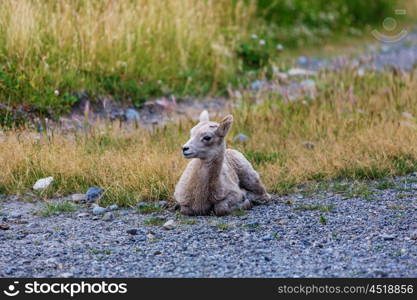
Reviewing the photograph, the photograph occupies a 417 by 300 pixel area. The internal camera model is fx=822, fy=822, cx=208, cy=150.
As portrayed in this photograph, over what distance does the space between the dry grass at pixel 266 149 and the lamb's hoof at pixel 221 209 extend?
76 cm

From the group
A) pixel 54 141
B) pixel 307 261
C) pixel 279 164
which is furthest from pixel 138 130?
pixel 307 261

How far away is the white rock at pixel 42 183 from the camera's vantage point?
28.8 ft

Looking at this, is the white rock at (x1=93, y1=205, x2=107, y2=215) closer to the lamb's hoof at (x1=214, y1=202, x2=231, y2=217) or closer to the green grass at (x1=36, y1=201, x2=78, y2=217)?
the green grass at (x1=36, y1=201, x2=78, y2=217)

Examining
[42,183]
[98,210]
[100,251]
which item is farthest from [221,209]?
[42,183]

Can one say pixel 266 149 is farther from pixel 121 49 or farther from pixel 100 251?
pixel 100 251

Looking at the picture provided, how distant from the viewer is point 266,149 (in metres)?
10.1

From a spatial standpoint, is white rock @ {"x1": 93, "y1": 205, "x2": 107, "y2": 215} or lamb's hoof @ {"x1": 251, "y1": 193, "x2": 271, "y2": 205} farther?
lamb's hoof @ {"x1": 251, "y1": 193, "x2": 271, "y2": 205}

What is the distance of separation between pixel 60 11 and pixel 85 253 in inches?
257

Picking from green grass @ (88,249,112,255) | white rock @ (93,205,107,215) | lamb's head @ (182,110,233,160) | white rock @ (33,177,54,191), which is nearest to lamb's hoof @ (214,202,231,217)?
lamb's head @ (182,110,233,160)

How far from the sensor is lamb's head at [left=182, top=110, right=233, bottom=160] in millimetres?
7678

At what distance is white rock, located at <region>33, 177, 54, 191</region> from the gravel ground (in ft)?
0.82

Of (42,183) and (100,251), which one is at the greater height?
(100,251)

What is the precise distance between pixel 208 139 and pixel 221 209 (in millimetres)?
701

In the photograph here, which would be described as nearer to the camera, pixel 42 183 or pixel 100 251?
pixel 100 251
